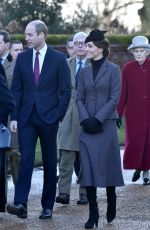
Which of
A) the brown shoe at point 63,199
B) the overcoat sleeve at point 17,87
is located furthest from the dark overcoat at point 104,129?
the brown shoe at point 63,199

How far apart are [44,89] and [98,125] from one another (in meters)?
0.81

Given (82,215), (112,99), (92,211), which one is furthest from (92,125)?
(82,215)

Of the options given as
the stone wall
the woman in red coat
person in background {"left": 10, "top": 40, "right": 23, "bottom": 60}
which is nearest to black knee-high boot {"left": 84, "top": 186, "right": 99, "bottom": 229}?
person in background {"left": 10, "top": 40, "right": 23, "bottom": 60}

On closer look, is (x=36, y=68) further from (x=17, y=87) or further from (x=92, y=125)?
(x=92, y=125)

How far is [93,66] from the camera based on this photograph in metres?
8.49

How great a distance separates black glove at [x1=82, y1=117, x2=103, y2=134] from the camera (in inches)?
323

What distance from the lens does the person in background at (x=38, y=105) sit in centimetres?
868

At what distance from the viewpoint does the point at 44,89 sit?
28.6 feet

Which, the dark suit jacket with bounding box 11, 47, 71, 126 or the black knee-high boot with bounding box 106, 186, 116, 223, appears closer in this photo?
the black knee-high boot with bounding box 106, 186, 116, 223

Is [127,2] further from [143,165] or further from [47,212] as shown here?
[47,212]

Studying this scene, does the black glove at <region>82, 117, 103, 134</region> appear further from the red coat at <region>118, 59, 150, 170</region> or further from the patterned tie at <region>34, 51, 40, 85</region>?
the red coat at <region>118, 59, 150, 170</region>

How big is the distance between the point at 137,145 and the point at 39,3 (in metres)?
17.0

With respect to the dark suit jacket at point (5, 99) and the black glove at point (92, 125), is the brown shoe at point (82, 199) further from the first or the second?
the dark suit jacket at point (5, 99)

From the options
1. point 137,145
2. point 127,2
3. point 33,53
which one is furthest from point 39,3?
point 33,53
